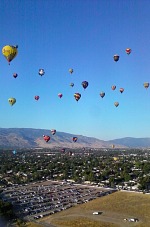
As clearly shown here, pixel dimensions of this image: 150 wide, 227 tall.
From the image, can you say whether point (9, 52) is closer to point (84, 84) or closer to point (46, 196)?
point (84, 84)

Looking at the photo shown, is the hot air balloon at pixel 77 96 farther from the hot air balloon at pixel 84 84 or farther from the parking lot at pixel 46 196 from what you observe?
the parking lot at pixel 46 196

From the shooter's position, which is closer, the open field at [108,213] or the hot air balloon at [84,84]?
the open field at [108,213]

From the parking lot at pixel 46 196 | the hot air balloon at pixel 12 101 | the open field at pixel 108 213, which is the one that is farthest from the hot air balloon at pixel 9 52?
the open field at pixel 108 213

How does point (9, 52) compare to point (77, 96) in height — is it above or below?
above

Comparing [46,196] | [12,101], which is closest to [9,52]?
[12,101]

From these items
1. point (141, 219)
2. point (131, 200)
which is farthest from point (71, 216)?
point (131, 200)

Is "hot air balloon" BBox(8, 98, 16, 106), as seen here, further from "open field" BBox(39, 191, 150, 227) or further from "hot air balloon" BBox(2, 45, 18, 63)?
"open field" BBox(39, 191, 150, 227)

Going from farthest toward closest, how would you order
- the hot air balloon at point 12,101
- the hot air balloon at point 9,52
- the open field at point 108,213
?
the hot air balloon at point 12,101 < the hot air balloon at point 9,52 < the open field at point 108,213
